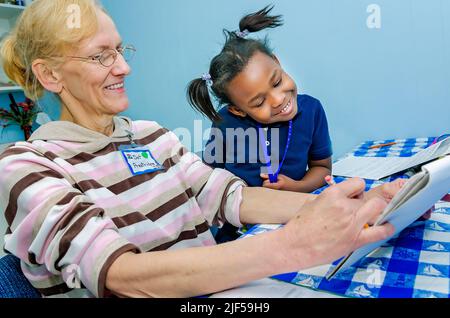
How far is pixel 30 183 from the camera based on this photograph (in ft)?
2.22

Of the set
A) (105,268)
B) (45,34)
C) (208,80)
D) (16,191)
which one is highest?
(45,34)

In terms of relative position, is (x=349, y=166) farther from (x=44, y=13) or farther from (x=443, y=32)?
(x=44, y=13)

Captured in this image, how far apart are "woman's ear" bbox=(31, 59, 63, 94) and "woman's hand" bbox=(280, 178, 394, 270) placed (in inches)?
27.2

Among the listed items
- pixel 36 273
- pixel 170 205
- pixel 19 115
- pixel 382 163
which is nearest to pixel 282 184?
pixel 382 163

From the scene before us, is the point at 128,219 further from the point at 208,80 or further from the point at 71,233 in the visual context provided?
the point at 208,80

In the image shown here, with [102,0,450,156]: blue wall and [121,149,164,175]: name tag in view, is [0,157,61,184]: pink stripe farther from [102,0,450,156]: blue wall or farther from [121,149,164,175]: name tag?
[102,0,450,156]: blue wall

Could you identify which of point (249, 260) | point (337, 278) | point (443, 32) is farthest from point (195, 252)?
point (443, 32)

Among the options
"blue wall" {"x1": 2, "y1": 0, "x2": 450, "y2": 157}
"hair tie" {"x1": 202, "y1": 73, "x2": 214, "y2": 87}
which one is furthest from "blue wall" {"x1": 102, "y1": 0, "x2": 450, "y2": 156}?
"hair tie" {"x1": 202, "y1": 73, "x2": 214, "y2": 87}

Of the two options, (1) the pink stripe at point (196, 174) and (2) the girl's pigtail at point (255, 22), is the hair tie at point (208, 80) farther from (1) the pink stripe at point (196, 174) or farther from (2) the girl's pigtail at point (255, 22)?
(1) the pink stripe at point (196, 174)

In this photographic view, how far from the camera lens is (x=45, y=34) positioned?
0.87m

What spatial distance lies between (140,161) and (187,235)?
0.23 metres

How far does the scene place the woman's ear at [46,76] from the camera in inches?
35.9

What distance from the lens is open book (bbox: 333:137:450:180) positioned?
1.03 metres

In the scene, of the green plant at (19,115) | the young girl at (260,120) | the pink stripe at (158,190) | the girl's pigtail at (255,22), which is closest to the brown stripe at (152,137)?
the pink stripe at (158,190)
